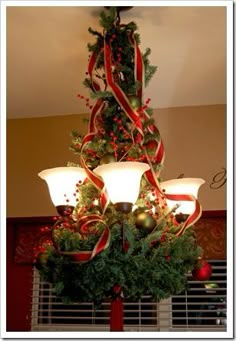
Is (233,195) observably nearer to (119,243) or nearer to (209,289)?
(119,243)

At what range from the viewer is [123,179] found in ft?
4.81

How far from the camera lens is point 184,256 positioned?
167cm

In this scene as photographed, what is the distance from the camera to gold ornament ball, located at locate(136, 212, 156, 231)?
154 centimetres

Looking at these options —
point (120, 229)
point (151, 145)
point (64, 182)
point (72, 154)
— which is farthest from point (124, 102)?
point (72, 154)

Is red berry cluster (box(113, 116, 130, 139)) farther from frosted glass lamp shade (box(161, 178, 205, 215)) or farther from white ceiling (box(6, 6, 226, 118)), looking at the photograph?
white ceiling (box(6, 6, 226, 118))

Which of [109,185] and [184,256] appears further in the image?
[184,256]

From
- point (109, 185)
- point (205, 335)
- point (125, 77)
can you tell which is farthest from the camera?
point (125, 77)

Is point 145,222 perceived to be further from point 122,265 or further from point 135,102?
point 135,102

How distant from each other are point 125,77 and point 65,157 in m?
1.26

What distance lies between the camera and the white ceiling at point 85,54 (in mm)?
1969

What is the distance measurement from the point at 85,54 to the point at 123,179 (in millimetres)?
1058

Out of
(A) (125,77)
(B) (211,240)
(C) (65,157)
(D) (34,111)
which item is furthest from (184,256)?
(D) (34,111)

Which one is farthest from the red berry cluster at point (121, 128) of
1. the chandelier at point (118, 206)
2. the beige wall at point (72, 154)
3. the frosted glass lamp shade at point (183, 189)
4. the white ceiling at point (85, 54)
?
the beige wall at point (72, 154)

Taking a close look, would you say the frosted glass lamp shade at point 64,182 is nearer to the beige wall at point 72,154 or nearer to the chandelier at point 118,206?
the chandelier at point 118,206
